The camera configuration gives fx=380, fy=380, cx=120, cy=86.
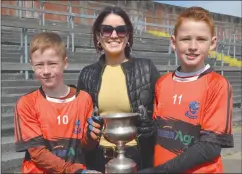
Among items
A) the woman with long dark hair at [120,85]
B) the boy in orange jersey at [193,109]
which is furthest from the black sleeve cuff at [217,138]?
the woman with long dark hair at [120,85]

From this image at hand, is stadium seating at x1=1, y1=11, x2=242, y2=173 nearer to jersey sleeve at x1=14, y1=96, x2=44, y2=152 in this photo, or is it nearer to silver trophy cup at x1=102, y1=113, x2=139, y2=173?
jersey sleeve at x1=14, y1=96, x2=44, y2=152

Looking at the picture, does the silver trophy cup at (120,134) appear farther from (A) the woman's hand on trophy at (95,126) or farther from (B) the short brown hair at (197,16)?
(B) the short brown hair at (197,16)

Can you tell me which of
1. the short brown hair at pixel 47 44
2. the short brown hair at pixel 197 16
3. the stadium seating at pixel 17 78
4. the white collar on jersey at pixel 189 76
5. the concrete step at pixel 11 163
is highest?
the short brown hair at pixel 197 16

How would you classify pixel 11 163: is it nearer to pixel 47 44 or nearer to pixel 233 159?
pixel 47 44

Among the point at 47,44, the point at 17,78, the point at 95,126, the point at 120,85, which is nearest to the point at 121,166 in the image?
the point at 95,126

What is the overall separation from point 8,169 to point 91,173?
2.81 m

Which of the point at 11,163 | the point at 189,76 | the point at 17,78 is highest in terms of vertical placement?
the point at 189,76

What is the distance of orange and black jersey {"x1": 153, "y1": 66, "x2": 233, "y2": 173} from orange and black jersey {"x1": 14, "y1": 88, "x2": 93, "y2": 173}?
18.8 inches

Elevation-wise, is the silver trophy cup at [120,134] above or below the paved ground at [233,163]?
above

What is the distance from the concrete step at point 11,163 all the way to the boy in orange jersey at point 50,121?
2381mm

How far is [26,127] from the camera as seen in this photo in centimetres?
219

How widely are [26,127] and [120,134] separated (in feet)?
2.08

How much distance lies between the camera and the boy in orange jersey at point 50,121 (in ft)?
7.09

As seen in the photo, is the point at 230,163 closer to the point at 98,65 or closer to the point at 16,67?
the point at 16,67
